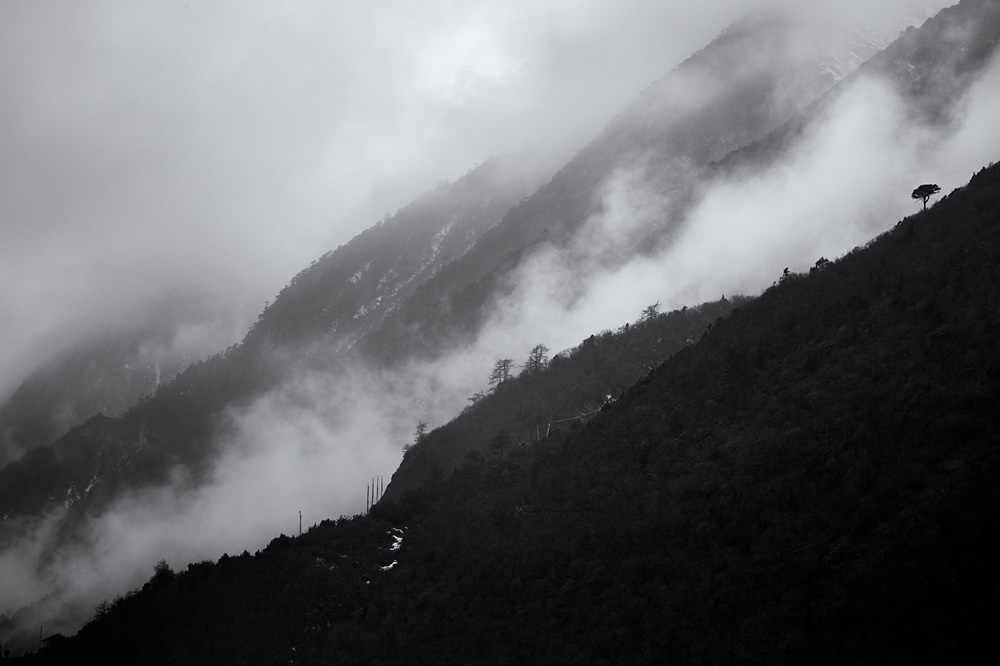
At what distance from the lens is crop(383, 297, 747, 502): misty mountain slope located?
87750 millimetres

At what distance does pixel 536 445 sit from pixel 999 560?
55179 millimetres

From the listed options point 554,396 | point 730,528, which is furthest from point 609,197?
point 730,528

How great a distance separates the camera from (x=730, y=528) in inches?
1452

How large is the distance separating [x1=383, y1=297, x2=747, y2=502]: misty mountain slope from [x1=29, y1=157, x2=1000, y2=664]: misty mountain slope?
13.5m

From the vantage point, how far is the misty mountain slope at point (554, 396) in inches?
3455

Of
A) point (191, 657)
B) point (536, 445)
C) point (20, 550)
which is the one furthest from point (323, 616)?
point (20, 550)

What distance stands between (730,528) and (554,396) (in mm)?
58524

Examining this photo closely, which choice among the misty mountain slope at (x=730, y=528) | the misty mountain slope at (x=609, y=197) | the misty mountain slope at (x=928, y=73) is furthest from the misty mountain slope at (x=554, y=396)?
the misty mountain slope at (x=928, y=73)

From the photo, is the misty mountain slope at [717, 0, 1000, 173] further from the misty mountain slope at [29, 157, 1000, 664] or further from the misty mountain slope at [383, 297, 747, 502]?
the misty mountain slope at [29, 157, 1000, 664]

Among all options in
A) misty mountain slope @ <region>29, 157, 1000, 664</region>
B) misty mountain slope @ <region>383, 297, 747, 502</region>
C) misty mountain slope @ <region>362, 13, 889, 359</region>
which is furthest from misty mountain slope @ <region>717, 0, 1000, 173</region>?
misty mountain slope @ <region>29, 157, 1000, 664</region>

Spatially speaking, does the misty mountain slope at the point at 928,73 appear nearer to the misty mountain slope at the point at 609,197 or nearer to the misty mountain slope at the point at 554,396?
the misty mountain slope at the point at 609,197

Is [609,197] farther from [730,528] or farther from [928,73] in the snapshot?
[730,528]

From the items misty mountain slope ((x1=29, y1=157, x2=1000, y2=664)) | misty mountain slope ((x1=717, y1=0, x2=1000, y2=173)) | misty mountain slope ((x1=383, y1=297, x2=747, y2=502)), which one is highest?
misty mountain slope ((x1=717, y1=0, x2=1000, y2=173))

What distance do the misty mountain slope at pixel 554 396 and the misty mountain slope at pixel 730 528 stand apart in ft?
44.3
